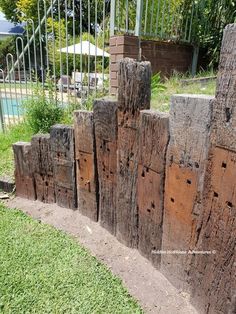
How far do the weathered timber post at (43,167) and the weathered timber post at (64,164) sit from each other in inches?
2.9

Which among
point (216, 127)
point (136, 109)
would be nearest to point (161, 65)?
point (136, 109)

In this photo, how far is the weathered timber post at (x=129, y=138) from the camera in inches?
74.7

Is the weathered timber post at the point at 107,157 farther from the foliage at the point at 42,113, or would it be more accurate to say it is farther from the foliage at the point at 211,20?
the foliage at the point at 211,20

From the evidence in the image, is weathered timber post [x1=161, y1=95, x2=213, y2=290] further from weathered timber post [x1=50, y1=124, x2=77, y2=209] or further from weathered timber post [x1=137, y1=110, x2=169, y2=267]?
weathered timber post [x1=50, y1=124, x2=77, y2=209]

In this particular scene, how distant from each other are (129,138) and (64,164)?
0.91 metres

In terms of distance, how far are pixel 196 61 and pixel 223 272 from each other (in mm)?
5289

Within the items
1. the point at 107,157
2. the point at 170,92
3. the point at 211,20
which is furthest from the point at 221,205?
the point at 211,20

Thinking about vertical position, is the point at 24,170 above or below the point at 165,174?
below

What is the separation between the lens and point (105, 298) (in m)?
1.87

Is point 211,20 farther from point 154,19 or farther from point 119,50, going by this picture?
point 119,50

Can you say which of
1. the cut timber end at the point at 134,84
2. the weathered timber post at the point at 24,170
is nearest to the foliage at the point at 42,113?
the weathered timber post at the point at 24,170

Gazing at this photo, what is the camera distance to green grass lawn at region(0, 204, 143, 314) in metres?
1.83

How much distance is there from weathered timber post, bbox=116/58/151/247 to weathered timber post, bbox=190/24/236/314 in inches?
23.2

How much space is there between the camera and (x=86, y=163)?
2.52 m
